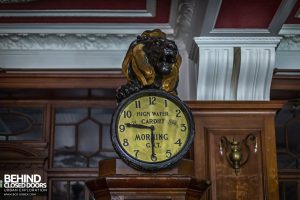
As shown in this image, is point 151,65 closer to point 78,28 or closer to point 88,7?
point 88,7

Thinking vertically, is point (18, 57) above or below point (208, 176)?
above

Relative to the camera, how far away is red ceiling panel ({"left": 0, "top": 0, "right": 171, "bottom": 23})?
9.93 feet

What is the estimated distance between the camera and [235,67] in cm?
312

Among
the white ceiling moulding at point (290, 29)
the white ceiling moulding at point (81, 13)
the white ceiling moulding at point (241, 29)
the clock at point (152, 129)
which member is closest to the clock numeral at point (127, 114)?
the clock at point (152, 129)

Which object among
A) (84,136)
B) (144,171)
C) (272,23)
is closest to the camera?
(144,171)

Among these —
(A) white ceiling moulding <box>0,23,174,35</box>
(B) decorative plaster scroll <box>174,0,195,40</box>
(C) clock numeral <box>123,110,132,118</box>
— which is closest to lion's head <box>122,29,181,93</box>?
(C) clock numeral <box>123,110,132,118</box>

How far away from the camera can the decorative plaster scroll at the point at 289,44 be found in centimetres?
336

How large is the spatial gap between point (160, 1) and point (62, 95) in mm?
920

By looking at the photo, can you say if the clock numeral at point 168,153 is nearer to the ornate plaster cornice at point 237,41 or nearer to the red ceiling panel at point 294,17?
the ornate plaster cornice at point 237,41

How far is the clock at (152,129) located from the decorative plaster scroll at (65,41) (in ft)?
4.18

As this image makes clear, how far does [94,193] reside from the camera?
205cm

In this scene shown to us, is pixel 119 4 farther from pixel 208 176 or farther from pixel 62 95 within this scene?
pixel 208 176

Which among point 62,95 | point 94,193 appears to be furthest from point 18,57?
point 94,193

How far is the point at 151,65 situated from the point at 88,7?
1.08m
